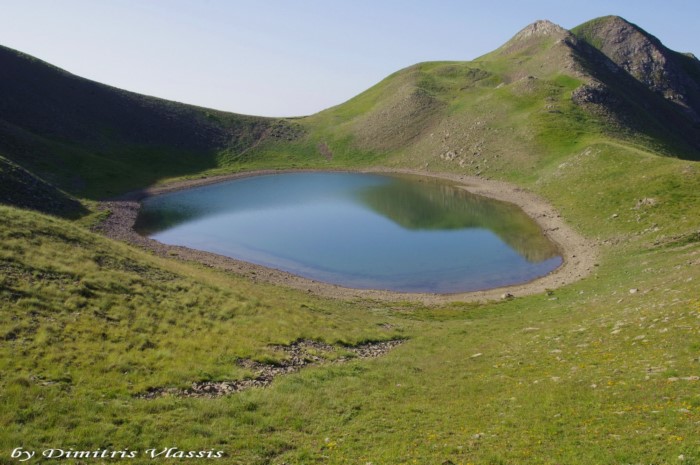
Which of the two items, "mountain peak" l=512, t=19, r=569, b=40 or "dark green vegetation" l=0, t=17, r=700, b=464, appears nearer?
"dark green vegetation" l=0, t=17, r=700, b=464

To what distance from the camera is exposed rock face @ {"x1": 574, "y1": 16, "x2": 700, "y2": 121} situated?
168 m

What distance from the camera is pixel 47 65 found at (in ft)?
428

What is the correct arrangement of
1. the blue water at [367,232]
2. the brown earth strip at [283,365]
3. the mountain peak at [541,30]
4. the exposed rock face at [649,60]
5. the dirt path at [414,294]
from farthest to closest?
the exposed rock face at [649,60] → the mountain peak at [541,30] → the blue water at [367,232] → the dirt path at [414,294] → the brown earth strip at [283,365]

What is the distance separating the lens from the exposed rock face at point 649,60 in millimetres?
167750

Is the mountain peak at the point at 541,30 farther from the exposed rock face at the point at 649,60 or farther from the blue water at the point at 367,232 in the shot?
the blue water at the point at 367,232

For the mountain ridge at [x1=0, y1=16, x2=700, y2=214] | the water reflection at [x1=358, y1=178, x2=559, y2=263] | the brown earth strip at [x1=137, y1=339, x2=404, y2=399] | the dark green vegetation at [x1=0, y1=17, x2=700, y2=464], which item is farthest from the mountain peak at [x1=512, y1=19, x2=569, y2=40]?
the brown earth strip at [x1=137, y1=339, x2=404, y2=399]

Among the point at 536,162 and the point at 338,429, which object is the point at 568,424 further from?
the point at 536,162

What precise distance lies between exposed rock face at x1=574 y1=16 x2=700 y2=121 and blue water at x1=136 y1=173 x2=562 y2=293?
123m

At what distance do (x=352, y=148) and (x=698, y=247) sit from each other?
110 metres

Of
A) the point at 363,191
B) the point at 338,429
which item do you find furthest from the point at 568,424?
the point at 363,191

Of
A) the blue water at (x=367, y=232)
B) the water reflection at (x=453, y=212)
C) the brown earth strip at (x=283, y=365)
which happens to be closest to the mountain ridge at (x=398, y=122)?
the water reflection at (x=453, y=212)

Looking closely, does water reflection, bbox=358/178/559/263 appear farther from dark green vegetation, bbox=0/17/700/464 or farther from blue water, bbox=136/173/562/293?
dark green vegetation, bbox=0/17/700/464

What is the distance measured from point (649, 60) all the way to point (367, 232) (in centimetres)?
16597

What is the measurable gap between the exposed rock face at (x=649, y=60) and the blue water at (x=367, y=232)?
12325cm
